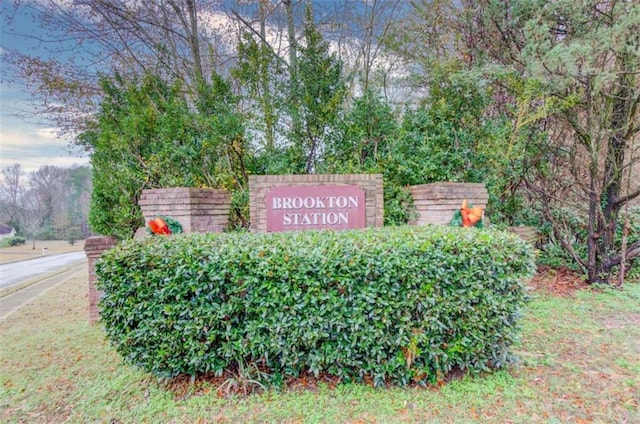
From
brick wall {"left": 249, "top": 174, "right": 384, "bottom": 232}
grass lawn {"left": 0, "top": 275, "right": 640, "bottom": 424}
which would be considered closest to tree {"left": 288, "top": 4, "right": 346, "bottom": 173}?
brick wall {"left": 249, "top": 174, "right": 384, "bottom": 232}

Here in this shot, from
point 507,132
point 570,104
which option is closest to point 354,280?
point 507,132

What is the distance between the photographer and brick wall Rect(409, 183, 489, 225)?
3816 millimetres

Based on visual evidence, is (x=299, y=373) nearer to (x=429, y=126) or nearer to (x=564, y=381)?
(x=564, y=381)

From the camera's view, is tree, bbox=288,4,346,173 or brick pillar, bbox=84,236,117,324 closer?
brick pillar, bbox=84,236,117,324

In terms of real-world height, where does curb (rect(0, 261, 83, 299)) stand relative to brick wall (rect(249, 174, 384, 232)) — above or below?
below

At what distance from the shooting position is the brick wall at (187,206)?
3.65 meters

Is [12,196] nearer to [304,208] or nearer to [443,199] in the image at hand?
[304,208]

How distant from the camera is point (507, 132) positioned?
4.75 m

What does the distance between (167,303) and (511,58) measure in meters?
5.73

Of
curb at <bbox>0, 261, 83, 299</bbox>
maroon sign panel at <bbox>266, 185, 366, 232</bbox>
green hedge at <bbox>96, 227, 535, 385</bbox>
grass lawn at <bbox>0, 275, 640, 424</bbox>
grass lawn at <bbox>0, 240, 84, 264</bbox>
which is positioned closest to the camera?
grass lawn at <bbox>0, 275, 640, 424</bbox>

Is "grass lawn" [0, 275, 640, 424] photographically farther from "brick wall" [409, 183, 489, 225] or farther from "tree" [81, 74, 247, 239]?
→ "tree" [81, 74, 247, 239]

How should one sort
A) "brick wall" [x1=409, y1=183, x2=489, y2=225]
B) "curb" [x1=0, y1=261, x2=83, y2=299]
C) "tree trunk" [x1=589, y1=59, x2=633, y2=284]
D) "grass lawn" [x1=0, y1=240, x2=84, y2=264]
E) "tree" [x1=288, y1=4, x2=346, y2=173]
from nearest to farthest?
"brick wall" [x1=409, y1=183, x2=489, y2=225]
"tree trunk" [x1=589, y1=59, x2=633, y2=284]
"tree" [x1=288, y1=4, x2=346, y2=173]
"curb" [x1=0, y1=261, x2=83, y2=299]
"grass lawn" [x1=0, y1=240, x2=84, y2=264]

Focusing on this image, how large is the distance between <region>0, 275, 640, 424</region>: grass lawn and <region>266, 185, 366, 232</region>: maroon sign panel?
169 cm

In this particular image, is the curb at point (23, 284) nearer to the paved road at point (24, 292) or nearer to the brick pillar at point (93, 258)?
the paved road at point (24, 292)
